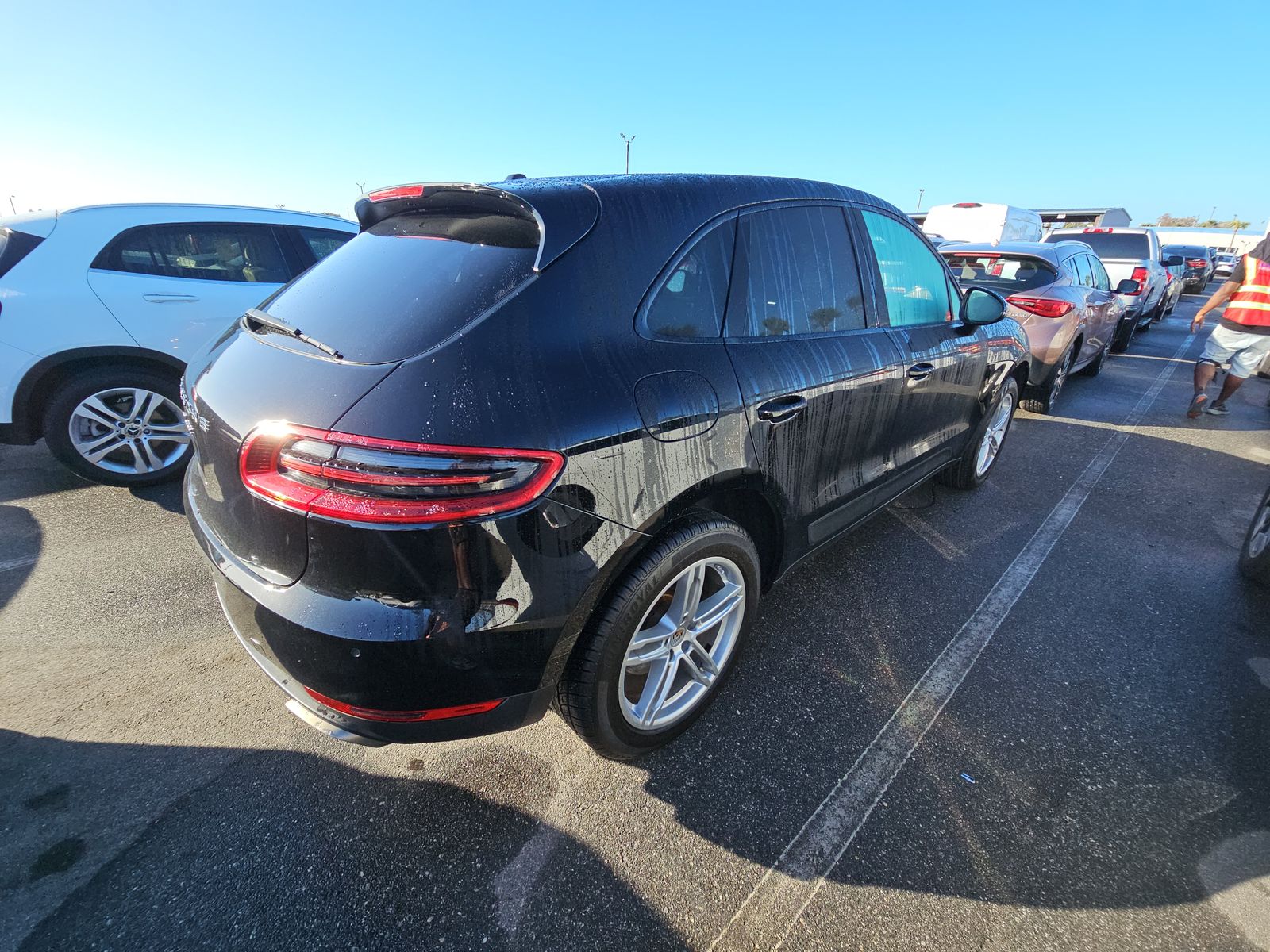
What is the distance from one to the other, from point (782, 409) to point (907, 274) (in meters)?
1.50

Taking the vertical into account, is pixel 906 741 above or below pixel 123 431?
below

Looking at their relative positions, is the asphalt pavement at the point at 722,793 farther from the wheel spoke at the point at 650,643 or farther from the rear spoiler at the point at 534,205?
the rear spoiler at the point at 534,205

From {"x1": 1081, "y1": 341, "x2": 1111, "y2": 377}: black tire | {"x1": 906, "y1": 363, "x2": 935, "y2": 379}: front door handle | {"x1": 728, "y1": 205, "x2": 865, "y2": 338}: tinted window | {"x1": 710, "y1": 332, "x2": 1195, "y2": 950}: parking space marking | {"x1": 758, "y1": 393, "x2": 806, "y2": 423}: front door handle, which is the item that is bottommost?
{"x1": 1081, "y1": 341, "x2": 1111, "y2": 377}: black tire

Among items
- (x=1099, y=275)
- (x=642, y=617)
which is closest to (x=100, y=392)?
(x=642, y=617)

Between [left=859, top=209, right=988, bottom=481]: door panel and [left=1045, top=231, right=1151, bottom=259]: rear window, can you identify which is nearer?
[left=859, top=209, right=988, bottom=481]: door panel

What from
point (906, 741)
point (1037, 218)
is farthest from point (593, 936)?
point (1037, 218)

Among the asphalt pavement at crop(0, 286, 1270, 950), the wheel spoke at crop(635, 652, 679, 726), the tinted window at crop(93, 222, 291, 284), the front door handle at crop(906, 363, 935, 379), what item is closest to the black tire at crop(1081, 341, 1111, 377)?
the asphalt pavement at crop(0, 286, 1270, 950)

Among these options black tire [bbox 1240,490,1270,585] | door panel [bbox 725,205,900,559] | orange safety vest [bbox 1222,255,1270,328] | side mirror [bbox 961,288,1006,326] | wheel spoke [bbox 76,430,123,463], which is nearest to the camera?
door panel [bbox 725,205,900,559]

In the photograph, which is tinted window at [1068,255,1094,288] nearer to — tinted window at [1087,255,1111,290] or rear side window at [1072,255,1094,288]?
rear side window at [1072,255,1094,288]

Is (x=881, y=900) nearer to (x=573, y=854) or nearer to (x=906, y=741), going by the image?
(x=906, y=741)

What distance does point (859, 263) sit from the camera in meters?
2.51

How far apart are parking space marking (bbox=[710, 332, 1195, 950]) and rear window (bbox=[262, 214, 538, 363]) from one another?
1690mm

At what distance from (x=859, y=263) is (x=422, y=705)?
7.71ft

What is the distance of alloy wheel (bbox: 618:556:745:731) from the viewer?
184 cm
